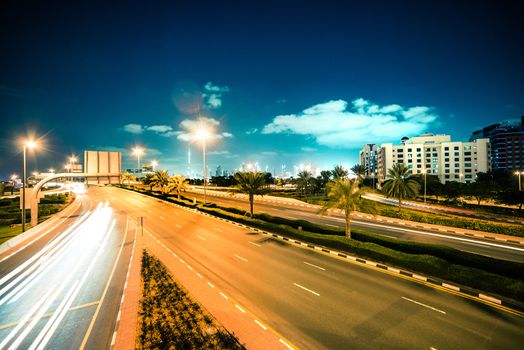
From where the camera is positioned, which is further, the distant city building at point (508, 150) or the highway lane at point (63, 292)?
the distant city building at point (508, 150)

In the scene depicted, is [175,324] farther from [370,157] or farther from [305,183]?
[370,157]

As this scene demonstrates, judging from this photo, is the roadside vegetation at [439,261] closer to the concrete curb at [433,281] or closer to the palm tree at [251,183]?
the concrete curb at [433,281]

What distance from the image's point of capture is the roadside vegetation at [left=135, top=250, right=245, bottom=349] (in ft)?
26.1

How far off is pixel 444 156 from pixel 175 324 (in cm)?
14404

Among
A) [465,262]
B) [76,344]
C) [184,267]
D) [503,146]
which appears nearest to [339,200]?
[465,262]

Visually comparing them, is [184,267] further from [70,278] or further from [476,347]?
[476,347]

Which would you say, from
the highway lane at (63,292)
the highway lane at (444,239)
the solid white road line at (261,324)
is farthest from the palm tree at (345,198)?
the highway lane at (63,292)

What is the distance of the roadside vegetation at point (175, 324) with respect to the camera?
7.96 meters

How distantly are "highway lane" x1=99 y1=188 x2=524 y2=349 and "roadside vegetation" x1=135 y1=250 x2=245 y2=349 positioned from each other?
195cm

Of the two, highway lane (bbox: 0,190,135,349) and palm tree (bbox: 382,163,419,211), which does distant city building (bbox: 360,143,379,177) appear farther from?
highway lane (bbox: 0,190,135,349)

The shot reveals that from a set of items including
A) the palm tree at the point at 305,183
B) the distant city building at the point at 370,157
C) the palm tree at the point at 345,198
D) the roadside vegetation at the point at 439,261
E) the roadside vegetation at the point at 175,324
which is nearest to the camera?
the roadside vegetation at the point at 175,324

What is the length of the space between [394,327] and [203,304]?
8.18 metres

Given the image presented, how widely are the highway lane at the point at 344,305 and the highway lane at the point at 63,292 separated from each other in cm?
508

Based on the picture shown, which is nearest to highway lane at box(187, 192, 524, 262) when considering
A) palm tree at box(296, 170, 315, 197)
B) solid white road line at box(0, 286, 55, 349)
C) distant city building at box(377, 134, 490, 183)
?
solid white road line at box(0, 286, 55, 349)
